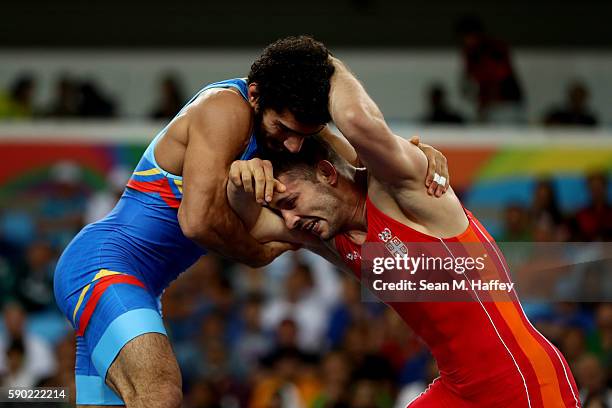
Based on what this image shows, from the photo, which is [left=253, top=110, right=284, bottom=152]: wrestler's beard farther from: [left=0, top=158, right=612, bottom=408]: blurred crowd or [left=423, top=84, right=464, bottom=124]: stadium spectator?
[left=423, top=84, right=464, bottom=124]: stadium spectator

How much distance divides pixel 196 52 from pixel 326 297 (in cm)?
485

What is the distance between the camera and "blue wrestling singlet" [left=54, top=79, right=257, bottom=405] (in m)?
4.75

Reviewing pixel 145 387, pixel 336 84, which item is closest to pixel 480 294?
pixel 336 84

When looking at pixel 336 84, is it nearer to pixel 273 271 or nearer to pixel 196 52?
pixel 273 271

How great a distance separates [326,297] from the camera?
9797 millimetres

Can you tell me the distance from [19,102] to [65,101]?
53 cm

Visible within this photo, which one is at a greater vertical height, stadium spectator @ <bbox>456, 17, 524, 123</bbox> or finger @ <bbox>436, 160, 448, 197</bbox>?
finger @ <bbox>436, 160, 448, 197</bbox>

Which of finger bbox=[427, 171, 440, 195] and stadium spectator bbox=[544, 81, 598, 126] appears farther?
stadium spectator bbox=[544, 81, 598, 126]

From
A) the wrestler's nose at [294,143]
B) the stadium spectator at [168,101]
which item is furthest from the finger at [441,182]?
the stadium spectator at [168,101]

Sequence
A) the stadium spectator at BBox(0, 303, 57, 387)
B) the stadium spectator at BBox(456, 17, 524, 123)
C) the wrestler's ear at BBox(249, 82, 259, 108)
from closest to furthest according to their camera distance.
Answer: the wrestler's ear at BBox(249, 82, 259, 108) → the stadium spectator at BBox(0, 303, 57, 387) → the stadium spectator at BBox(456, 17, 524, 123)

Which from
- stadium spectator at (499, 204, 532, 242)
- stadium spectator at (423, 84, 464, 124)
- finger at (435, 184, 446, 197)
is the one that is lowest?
stadium spectator at (499, 204, 532, 242)

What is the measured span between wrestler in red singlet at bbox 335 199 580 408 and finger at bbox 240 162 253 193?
547 mm

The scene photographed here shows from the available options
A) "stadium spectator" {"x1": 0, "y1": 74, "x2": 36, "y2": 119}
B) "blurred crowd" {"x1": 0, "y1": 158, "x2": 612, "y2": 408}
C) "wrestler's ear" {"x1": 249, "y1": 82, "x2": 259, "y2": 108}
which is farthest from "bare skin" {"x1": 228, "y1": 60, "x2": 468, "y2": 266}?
"stadium spectator" {"x1": 0, "y1": 74, "x2": 36, "y2": 119}

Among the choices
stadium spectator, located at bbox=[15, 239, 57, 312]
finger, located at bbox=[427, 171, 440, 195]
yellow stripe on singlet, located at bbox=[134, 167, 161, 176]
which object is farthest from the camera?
stadium spectator, located at bbox=[15, 239, 57, 312]
